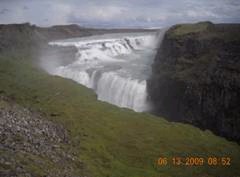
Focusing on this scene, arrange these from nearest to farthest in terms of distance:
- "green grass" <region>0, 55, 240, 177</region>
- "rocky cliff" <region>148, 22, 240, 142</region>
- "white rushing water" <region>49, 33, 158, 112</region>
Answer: "green grass" <region>0, 55, 240, 177</region>
"rocky cliff" <region>148, 22, 240, 142</region>
"white rushing water" <region>49, 33, 158, 112</region>

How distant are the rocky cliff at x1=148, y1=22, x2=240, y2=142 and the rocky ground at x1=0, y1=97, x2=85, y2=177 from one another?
35.5 m

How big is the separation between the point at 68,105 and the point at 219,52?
35094 millimetres

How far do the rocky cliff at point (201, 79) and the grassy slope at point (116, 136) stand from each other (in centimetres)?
1129

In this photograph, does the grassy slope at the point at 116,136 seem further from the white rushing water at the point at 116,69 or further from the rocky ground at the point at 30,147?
the white rushing water at the point at 116,69

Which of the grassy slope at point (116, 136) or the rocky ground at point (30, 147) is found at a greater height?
the rocky ground at point (30, 147)

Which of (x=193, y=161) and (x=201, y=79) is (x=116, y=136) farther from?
(x=201, y=79)

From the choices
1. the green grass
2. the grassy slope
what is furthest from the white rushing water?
the grassy slope

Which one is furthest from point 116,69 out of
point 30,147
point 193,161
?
point 30,147

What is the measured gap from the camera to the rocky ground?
1064 inches

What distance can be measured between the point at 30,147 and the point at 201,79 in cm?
4881

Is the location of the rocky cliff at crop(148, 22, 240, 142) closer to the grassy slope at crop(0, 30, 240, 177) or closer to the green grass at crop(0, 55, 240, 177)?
the grassy slope at crop(0, 30, 240, 177)

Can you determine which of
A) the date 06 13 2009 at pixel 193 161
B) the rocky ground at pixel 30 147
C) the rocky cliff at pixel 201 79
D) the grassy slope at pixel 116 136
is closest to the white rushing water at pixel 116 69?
the rocky cliff at pixel 201 79

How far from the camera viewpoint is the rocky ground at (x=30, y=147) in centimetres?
2702

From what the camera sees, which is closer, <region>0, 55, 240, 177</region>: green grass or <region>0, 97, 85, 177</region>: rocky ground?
<region>0, 97, 85, 177</region>: rocky ground
